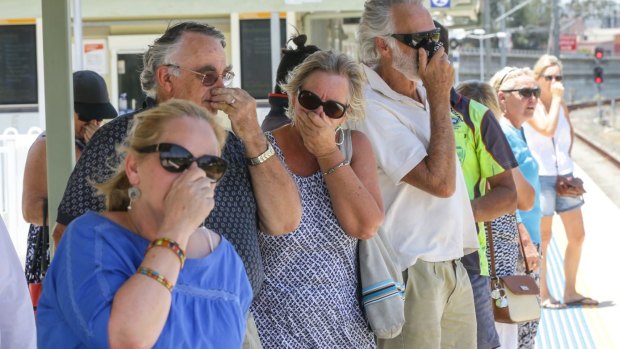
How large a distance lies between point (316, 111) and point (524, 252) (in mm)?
2441

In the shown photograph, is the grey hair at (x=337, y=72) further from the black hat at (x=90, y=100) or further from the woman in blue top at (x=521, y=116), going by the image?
the woman in blue top at (x=521, y=116)

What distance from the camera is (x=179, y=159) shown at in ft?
6.99

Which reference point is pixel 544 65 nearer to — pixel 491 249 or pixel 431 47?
pixel 491 249

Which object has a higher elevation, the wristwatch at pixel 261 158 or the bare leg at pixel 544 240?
the wristwatch at pixel 261 158

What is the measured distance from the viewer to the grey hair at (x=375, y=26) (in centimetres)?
365

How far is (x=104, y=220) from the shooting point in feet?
6.99

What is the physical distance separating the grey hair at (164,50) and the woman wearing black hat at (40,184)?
42.6 inches

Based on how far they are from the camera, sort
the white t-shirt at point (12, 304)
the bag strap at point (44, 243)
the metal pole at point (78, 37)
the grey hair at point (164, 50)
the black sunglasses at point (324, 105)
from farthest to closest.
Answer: the metal pole at point (78, 37), the bag strap at point (44, 243), the black sunglasses at point (324, 105), the grey hair at point (164, 50), the white t-shirt at point (12, 304)

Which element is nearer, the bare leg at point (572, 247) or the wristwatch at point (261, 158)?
the wristwatch at point (261, 158)

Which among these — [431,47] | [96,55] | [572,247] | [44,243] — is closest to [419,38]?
[431,47]

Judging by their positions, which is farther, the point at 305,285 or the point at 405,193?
the point at 405,193

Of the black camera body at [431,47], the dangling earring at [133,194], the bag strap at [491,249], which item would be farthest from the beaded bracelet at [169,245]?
the bag strap at [491,249]

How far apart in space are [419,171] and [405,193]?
13cm

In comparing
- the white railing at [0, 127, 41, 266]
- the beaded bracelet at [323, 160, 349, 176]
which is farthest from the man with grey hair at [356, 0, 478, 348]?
the white railing at [0, 127, 41, 266]
